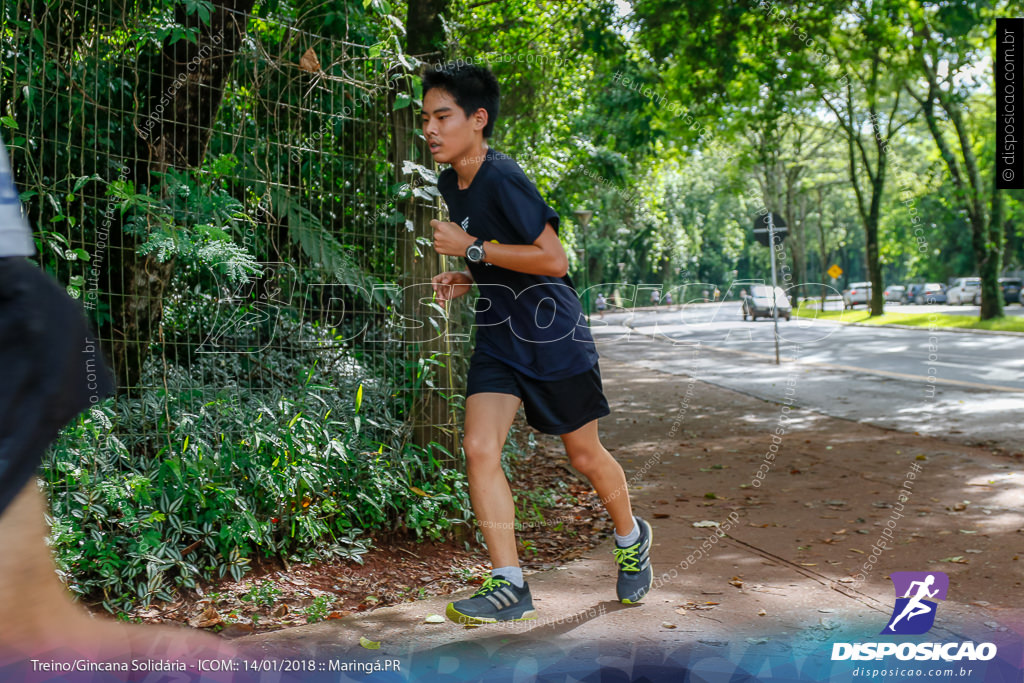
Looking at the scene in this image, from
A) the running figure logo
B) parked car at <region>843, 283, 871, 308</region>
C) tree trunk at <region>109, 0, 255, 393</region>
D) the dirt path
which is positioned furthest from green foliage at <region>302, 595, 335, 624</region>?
parked car at <region>843, 283, 871, 308</region>

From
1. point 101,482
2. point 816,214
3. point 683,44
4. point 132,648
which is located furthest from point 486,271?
point 816,214

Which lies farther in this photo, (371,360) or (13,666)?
(371,360)

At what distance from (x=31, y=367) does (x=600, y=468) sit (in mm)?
2532

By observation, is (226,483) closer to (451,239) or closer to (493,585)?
(493,585)

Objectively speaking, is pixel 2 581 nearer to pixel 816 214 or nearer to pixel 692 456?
pixel 692 456

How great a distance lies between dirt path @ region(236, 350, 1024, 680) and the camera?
10.8ft

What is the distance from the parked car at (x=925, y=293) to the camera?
52312mm

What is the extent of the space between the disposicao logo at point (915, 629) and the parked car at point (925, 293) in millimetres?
50524

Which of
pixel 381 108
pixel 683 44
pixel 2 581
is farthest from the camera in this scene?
pixel 683 44

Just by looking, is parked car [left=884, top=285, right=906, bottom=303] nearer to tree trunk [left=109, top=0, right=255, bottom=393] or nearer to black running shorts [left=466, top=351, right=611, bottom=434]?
tree trunk [left=109, top=0, right=255, bottom=393]

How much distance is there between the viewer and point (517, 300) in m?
3.48

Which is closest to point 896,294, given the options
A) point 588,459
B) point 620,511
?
point 620,511

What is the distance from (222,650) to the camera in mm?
1720

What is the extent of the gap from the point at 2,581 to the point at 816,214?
6505cm
